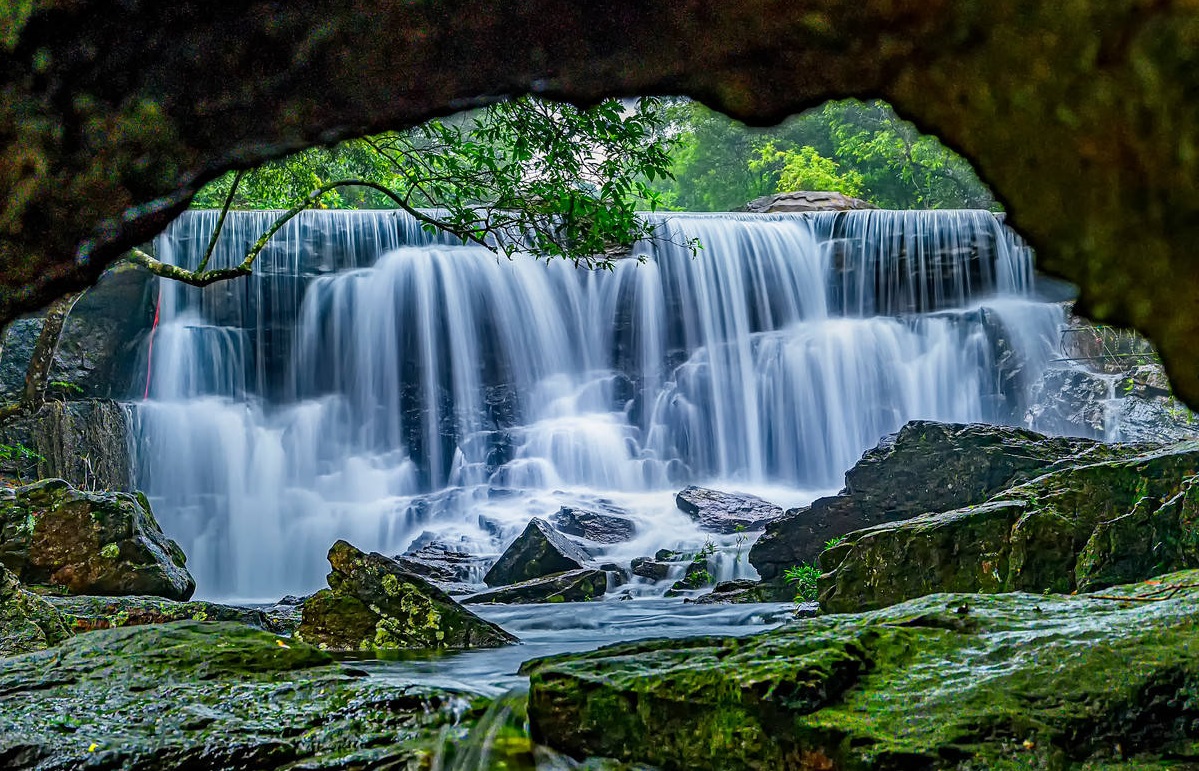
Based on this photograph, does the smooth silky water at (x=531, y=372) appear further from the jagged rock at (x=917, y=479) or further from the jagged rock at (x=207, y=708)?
the jagged rock at (x=207, y=708)

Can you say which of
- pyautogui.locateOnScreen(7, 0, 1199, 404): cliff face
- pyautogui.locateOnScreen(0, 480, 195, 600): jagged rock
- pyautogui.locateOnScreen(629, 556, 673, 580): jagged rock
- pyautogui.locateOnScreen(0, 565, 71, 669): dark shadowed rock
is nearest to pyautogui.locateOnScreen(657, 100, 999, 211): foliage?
pyautogui.locateOnScreen(629, 556, 673, 580): jagged rock

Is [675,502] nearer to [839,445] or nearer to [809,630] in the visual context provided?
[839,445]

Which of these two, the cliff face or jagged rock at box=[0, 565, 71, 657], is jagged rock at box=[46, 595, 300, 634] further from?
the cliff face

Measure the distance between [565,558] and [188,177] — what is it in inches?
385

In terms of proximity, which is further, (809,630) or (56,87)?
(809,630)

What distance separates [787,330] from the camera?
20359 mm

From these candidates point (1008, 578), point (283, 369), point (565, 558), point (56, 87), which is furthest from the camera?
point (283, 369)

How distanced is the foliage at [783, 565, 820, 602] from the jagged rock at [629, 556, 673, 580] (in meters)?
2.21

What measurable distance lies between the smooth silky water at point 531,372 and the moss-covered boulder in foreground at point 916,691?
1117cm

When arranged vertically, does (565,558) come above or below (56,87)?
below

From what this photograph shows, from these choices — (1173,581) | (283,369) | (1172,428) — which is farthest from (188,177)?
(1172,428)

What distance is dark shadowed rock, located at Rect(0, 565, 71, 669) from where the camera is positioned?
6.38 meters

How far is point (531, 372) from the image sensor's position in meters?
19.5

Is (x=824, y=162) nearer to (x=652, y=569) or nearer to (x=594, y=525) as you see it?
(x=594, y=525)
